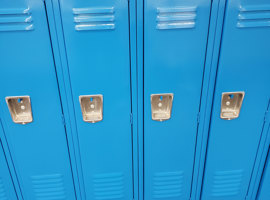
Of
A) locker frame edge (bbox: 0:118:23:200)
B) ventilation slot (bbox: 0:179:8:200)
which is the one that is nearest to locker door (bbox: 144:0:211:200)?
locker frame edge (bbox: 0:118:23:200)

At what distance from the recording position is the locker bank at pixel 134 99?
133 cm

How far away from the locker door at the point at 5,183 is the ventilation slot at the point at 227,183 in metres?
1.68

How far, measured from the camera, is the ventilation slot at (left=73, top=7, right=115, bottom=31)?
129cm

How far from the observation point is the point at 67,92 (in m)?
1.49

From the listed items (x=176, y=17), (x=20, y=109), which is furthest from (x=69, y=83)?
(x=176, y=17)

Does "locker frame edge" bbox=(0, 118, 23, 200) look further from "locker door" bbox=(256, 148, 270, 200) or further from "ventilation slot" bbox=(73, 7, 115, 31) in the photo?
"locker door" bbox=(256, 148, 270, 200)

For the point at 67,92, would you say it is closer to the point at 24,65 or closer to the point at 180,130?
the point at 24,65

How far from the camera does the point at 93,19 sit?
130cm

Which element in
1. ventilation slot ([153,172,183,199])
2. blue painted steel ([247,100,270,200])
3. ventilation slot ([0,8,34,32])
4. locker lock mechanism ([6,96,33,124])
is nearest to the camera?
ventilation slot ([0,8,34,32])

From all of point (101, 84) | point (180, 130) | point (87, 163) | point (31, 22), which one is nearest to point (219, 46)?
point (180, 130)

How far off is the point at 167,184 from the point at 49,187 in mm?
975

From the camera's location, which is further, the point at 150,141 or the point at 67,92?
the point at 150,141

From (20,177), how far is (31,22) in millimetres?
1199

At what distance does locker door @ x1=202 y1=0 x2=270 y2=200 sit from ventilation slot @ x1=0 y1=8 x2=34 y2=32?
1167mm
